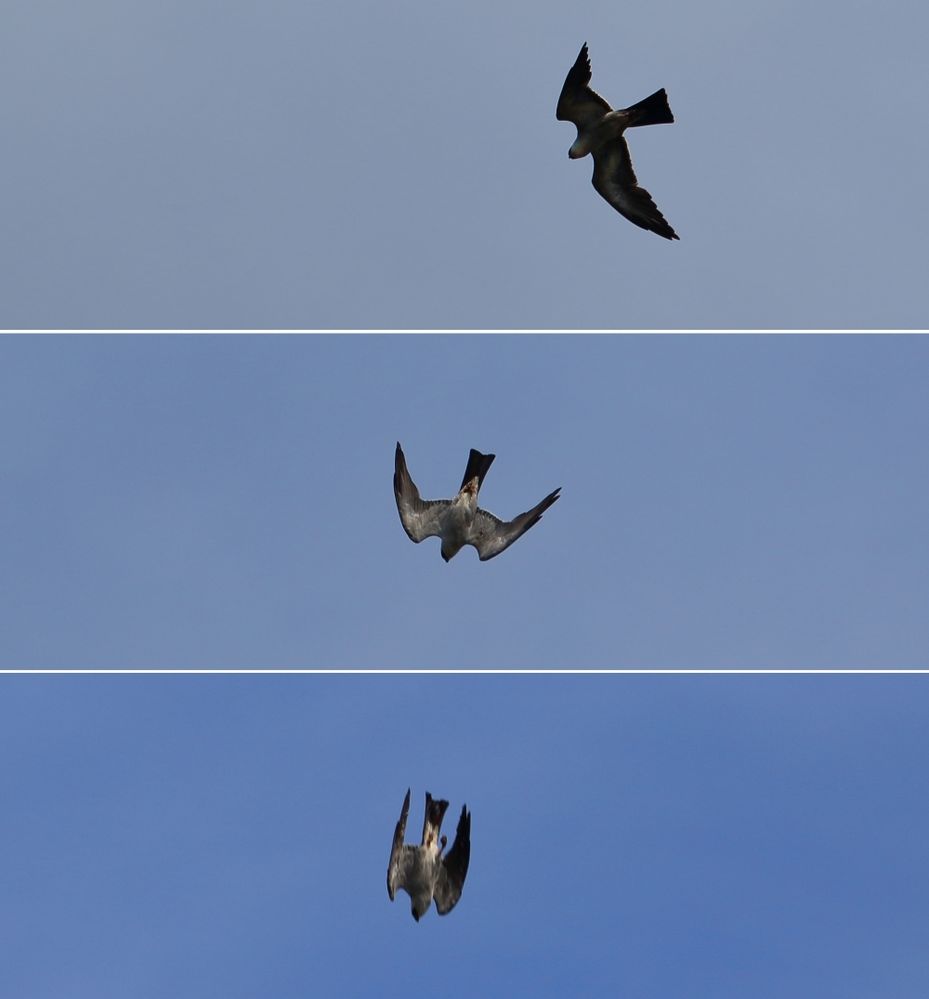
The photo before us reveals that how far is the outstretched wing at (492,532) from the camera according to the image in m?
17.4

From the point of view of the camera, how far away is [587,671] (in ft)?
50.4

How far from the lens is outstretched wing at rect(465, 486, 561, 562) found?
684 inches
